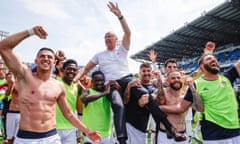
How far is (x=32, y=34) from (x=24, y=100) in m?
0.81

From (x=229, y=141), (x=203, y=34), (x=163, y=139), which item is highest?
(x=203, y=34)

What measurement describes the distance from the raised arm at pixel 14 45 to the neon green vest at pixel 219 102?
251cm

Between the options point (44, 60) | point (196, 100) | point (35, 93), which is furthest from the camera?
point (196, 100)

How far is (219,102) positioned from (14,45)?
2955 mm

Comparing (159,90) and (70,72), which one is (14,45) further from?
(159,90)

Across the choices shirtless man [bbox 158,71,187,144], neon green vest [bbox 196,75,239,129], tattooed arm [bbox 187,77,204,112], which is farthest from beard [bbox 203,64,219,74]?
shirtless man [bbox 158,71,187,144]

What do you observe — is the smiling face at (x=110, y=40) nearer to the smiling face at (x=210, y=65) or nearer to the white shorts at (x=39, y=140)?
the smiling face at (x=210, y=65)

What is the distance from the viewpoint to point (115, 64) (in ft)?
16.4

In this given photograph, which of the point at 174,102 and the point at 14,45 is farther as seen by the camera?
the point at 174,102

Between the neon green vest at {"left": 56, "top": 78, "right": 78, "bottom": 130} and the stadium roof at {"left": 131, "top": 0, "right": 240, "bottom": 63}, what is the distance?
2219 cm

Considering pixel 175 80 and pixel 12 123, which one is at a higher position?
pixel 175 80

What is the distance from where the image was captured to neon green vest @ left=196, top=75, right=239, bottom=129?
13.6 ft

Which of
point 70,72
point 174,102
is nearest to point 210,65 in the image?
point 174,102

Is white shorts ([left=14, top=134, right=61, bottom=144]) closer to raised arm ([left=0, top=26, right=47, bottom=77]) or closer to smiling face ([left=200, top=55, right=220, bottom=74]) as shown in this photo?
raised arm ([left=0, top=26, right=47, bottom=77])
